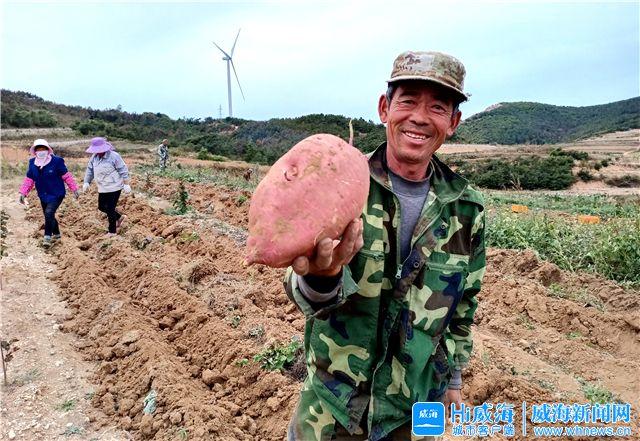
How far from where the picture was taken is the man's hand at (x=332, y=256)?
1.30m

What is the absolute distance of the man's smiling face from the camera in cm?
161

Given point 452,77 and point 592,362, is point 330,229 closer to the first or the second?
point 452,77

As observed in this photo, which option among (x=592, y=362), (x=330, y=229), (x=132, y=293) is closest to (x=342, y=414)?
(x=330, y=229)

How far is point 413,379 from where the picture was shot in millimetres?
1567

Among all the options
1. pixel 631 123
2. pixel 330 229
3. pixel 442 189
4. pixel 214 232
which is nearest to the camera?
pixel 330 229

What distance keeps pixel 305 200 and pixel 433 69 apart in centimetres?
59

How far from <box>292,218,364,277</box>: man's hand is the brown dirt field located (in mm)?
1750

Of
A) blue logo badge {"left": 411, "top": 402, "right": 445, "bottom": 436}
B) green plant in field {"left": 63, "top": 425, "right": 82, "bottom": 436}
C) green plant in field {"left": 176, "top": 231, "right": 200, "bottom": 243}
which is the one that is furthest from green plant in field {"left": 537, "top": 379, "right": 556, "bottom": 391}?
green plant in field {"left": 176, "top": 231, "right": 200, "bottom": 243}

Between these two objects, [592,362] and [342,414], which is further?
[592,362]

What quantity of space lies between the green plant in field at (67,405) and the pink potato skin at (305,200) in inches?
98.4

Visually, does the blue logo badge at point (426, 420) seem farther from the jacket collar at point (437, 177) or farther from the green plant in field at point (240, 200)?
the green plant in field at point (240, 200)

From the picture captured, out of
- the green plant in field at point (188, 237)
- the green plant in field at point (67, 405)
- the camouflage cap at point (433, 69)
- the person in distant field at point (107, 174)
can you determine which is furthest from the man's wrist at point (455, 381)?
the person in distant field at point (107, 174)

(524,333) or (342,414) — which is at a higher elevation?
(342,414)

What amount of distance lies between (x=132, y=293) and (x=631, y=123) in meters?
60.2
